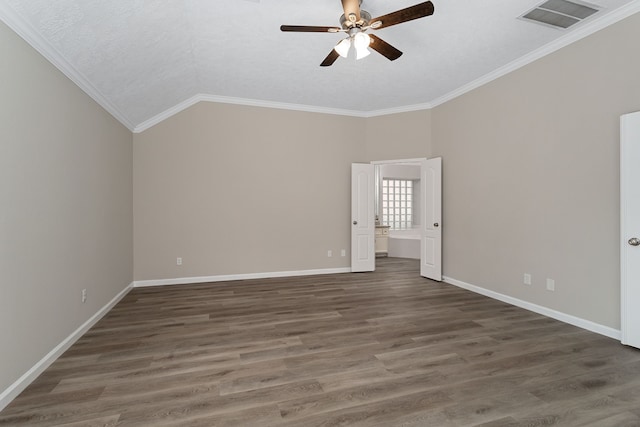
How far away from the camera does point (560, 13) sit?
10.1ft

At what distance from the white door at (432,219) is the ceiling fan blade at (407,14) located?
317cm

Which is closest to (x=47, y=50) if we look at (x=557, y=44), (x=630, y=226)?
(x=557, y=44)

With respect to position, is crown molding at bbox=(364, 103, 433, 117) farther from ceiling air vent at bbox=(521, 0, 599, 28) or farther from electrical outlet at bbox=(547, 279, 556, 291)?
electrical outlet at bbox=(547, 279, 556, 291)

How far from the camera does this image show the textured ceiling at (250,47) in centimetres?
261

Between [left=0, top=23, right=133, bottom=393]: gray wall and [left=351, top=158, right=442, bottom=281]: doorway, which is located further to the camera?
[left=351, top=158, right=442, bottom=281]: doorway

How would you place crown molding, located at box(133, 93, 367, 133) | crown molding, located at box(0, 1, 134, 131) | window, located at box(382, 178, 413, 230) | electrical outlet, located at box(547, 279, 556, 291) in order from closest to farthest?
crown molding, located at box(0, 1, 134, 131), electrical outlet, located at box(547, 279, 556, 291), crown molding, located at box(133, 93, 367, 133), window, located at box(382, 178, 413, 230)

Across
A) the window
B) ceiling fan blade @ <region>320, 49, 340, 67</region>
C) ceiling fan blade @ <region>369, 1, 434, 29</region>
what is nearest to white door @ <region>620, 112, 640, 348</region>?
ceiling fan blade @ <region>369, 1, 434, 29</region>

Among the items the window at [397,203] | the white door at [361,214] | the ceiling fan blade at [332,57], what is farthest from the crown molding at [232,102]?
the window at [397,203]

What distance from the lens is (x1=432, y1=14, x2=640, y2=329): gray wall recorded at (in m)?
3.12

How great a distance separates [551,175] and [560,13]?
65.4 inches

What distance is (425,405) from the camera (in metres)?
2.04

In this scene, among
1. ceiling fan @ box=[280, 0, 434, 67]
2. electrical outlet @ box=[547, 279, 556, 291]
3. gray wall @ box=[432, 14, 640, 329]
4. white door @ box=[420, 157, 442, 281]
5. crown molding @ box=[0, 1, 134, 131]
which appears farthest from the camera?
white door @ box=[420, 157, 442, 281]

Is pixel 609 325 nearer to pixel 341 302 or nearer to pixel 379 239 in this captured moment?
pixel 341 302

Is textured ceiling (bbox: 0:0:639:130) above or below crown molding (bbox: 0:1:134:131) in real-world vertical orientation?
above
